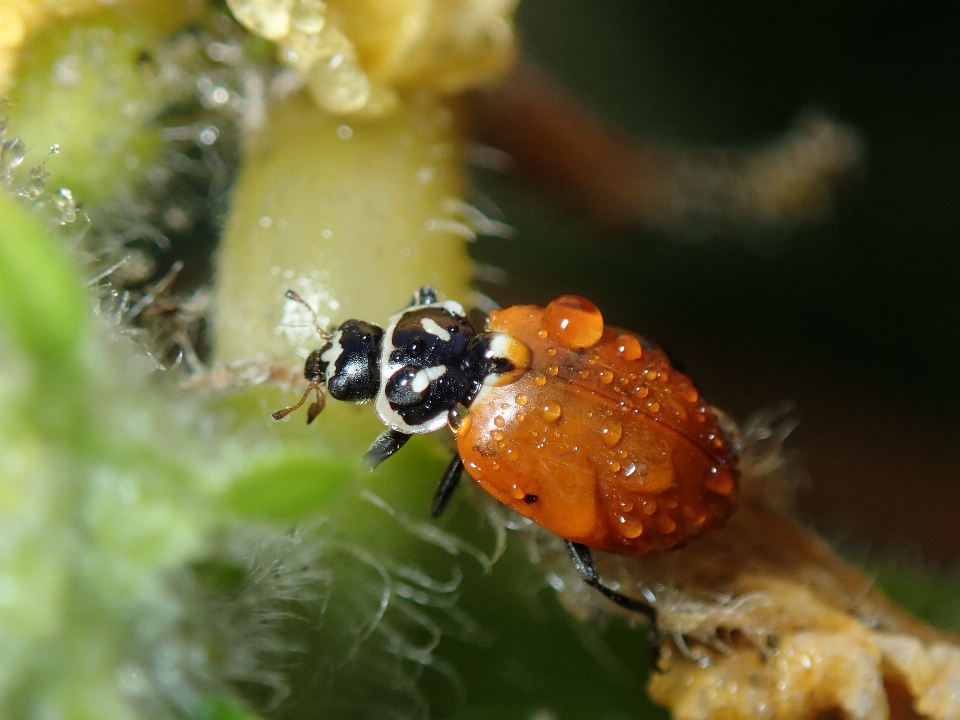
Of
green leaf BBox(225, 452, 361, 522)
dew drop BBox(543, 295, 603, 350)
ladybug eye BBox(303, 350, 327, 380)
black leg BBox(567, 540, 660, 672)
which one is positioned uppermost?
green leaf BBox(225, 452, 361, 522)

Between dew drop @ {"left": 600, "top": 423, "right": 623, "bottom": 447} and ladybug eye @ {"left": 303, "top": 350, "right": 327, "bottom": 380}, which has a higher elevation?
dew drop @ {"left": 600, "top": 423, "right": 623, "bottom": 447}

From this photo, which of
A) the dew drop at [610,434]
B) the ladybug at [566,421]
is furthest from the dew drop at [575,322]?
the dew drop at [610,434]

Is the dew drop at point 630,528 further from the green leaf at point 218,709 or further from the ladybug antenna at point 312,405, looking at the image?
the green leaf at point 218,709

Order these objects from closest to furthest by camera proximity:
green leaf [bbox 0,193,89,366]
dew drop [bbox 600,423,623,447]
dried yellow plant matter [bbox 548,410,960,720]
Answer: green leaf [bbox 0,193,89,366] < dried yellow plant matter [bbox 548,410,960,720] < dew drop [bbox 600,423,623,447]

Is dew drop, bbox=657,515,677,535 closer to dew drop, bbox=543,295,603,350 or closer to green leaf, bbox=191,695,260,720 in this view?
dew drop, bbox=543,295,603,350

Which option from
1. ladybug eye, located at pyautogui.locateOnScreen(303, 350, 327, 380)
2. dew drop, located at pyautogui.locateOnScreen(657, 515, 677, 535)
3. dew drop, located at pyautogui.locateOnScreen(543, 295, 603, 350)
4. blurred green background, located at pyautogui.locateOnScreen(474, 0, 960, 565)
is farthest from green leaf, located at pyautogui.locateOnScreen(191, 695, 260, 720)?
blurred green background, located at pyautogui.locateOnScreen(474, 0, 960, 565)

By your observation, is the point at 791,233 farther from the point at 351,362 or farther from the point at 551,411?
the point at 351,362

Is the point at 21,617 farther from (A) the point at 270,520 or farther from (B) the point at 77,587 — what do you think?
(A) the point at 270,520
